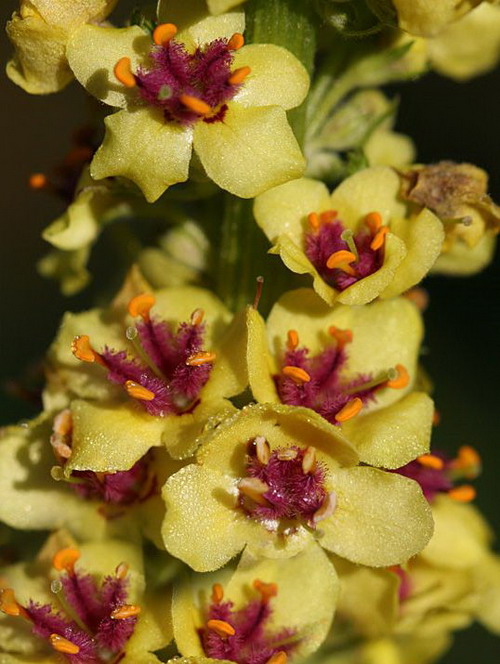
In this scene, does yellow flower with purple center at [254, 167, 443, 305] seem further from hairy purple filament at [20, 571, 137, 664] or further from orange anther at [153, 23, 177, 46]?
hairy purple filament at [20, 571, 137, 664]

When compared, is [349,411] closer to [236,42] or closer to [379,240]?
[379,240]

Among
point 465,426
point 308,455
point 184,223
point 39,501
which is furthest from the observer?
point 465,426

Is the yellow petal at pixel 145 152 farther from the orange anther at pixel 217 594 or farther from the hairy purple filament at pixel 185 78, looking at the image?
the orange anther at pixel 217 594

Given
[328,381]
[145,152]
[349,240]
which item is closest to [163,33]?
[145,152]

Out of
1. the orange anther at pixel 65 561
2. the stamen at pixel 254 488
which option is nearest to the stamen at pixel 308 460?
the stamen at pixel 254 488

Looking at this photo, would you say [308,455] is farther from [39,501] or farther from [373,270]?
[39,501]

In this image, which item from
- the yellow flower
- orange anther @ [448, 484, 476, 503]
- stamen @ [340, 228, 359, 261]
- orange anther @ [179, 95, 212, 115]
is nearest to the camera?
orange anther @ [179, 95, 212, 115]

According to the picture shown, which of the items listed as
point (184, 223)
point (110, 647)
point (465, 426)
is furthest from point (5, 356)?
point (110, 647)

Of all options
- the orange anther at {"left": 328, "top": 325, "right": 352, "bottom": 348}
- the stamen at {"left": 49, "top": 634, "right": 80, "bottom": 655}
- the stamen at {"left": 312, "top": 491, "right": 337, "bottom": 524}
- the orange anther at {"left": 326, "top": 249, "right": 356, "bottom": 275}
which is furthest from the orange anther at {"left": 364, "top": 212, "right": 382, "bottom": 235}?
the stamen at {"left": 49, "top": 634, "right": 80, "bottom": 655}
